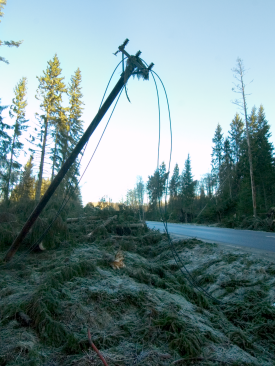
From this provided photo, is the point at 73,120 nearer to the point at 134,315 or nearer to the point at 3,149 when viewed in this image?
the point at 3,149

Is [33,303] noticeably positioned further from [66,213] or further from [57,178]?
[66,213]

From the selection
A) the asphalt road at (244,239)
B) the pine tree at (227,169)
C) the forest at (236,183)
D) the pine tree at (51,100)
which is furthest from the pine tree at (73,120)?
the pine tree at (227,169)

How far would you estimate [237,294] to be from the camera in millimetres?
4770

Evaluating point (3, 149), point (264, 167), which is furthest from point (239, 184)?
point (3, 149)

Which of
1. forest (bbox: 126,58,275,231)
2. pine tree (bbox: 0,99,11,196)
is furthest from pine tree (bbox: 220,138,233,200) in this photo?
pine tree (bbox: 0,99,11,196)

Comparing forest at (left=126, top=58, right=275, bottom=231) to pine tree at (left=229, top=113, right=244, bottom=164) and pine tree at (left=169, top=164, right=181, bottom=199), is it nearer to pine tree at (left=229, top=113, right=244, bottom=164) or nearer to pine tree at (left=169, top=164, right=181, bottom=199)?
pine tree at (left=229, top=113, right=244, bottom=164)

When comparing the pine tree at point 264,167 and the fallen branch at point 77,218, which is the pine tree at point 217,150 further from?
the fallen branch at point 77,218

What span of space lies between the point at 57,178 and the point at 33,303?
2638 mm

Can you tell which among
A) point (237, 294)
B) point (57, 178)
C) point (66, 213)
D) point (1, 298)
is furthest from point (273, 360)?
point (66, 213)

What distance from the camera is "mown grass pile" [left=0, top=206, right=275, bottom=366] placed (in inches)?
109

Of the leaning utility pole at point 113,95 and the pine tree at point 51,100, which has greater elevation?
the pine tree at point 51,100

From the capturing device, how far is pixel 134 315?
3.61 metres

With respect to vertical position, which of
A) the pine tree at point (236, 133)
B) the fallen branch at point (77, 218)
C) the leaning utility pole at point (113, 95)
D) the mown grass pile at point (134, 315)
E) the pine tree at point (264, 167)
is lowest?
the mown grass pile at point (134, 315)

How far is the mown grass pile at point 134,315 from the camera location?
9.11 feet
